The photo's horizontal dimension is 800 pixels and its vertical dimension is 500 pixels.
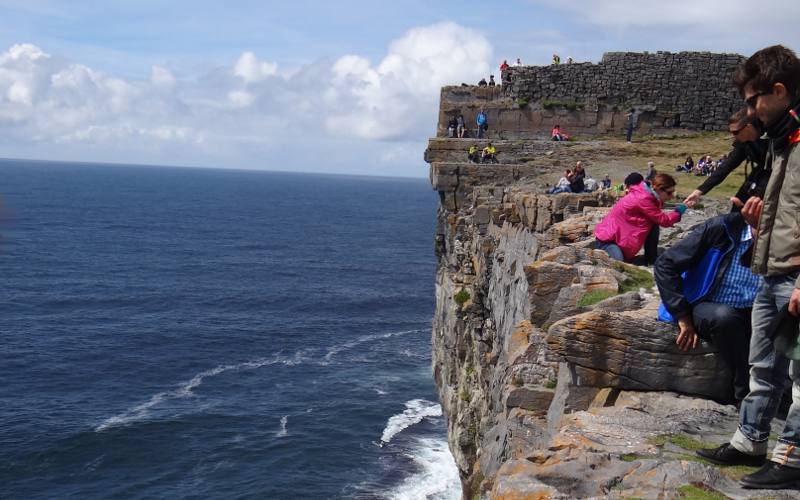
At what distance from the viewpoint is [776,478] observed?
604 cm

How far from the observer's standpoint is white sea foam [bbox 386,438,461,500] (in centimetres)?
3170

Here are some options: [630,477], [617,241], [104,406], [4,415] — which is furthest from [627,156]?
[4,415]

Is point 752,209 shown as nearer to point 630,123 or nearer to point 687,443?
point 687,443

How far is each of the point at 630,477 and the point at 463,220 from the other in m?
21.6

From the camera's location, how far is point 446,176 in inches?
1114

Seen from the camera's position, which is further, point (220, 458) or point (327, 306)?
point (327, 306)

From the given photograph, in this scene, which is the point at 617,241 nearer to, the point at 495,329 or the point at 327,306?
the point at 495,329

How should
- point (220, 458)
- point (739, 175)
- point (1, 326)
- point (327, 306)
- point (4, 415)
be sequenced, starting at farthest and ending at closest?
point (327, 306), point (1, 326), point (4, 415), point (220, 458), point (739, 175)

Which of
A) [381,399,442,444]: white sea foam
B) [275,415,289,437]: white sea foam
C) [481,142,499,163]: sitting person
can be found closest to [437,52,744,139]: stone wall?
[481,142,499,163]: sitting person

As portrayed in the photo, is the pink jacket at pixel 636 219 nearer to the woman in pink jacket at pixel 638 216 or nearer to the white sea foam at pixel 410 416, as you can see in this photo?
the woman in pink jacket at pixel 638 216

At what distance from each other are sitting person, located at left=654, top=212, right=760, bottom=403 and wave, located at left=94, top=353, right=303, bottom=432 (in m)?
36.0

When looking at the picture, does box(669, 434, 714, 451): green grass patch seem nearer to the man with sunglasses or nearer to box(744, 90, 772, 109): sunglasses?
the man with sunglasses

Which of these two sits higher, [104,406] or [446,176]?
[446,176]

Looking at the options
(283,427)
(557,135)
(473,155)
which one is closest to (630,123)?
(557,135)
